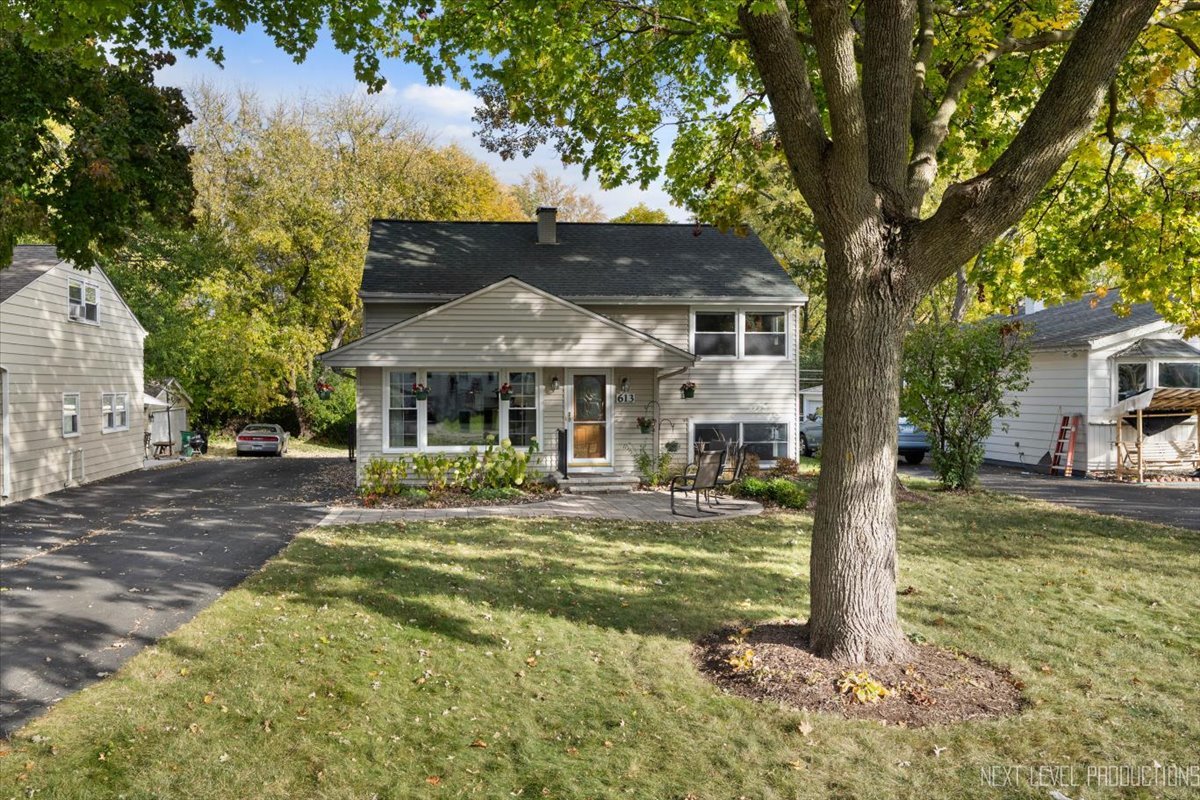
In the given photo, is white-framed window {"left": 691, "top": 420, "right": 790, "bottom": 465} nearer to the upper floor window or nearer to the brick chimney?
the upper floor window

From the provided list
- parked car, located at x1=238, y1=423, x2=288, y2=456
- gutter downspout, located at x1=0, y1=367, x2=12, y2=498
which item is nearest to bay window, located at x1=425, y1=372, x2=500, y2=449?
gutter downspout, located at x1=0, y1=367, x2=12, y2=498

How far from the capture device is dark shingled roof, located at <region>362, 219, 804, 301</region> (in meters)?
19.1

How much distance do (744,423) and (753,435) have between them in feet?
1.37

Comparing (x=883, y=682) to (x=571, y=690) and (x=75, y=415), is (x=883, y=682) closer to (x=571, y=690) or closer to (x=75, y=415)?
(x=571, y=690)

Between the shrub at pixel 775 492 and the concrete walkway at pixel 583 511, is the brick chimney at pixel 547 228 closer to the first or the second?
the concrete walkway at pixel 583 511

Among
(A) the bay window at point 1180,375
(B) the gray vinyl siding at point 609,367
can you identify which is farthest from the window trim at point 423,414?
(A) the bay window at point 1180,375

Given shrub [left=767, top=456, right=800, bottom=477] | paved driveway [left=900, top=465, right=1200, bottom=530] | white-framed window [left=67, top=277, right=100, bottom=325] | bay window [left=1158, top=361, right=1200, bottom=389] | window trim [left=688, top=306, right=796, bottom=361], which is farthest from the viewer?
bay window [left=1158, top=361, right=1200, bottom=389]

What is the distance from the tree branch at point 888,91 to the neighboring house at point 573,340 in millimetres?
11420

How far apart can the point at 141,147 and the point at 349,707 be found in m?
7.83

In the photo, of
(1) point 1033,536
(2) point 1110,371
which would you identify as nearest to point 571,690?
(1) point 1033,536

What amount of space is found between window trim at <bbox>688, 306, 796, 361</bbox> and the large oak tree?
8592mm

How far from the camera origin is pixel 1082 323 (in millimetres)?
23719

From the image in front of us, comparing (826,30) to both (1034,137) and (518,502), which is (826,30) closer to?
(1034,137)

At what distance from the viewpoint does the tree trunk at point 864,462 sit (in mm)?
5613
